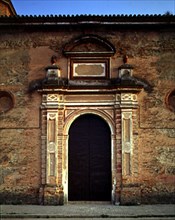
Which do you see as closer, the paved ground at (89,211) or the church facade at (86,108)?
the paved ground at (89,211)

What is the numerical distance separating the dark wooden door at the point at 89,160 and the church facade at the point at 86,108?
0.11 feet

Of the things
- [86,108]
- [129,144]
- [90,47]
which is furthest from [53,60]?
[129,144]

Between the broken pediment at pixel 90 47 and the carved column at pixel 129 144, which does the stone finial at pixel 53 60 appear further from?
the carved column at pixel 129 144

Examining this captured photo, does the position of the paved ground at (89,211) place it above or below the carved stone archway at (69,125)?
below

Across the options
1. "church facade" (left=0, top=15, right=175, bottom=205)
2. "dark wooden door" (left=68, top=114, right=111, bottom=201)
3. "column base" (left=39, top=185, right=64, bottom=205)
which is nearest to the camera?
"column base" (left=39, top=185, right=64, bottom=205)

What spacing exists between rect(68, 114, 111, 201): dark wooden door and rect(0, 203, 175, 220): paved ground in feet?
2.33

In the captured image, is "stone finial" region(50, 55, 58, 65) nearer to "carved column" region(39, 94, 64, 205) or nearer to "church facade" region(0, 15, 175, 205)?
"church facade" region(0, 15, 175, 205)

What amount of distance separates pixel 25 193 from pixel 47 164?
1151 millimetres

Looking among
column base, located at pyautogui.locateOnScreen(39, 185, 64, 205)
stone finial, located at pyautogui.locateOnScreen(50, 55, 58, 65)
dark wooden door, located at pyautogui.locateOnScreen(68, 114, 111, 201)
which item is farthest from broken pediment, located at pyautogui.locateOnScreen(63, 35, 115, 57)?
column base, located at pyautogui.locateOnScreen(39, 185, 64, 205)

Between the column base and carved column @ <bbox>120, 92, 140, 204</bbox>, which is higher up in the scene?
carved column @ <bbox>120, 92, 140, 204</bbox>

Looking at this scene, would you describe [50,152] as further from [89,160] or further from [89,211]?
[89,211]

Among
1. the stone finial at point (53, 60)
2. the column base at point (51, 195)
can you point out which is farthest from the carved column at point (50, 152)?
the stone finial at point (53, 60)

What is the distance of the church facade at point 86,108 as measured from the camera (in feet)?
43.5

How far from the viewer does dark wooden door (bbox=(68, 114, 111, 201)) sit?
13.5m
